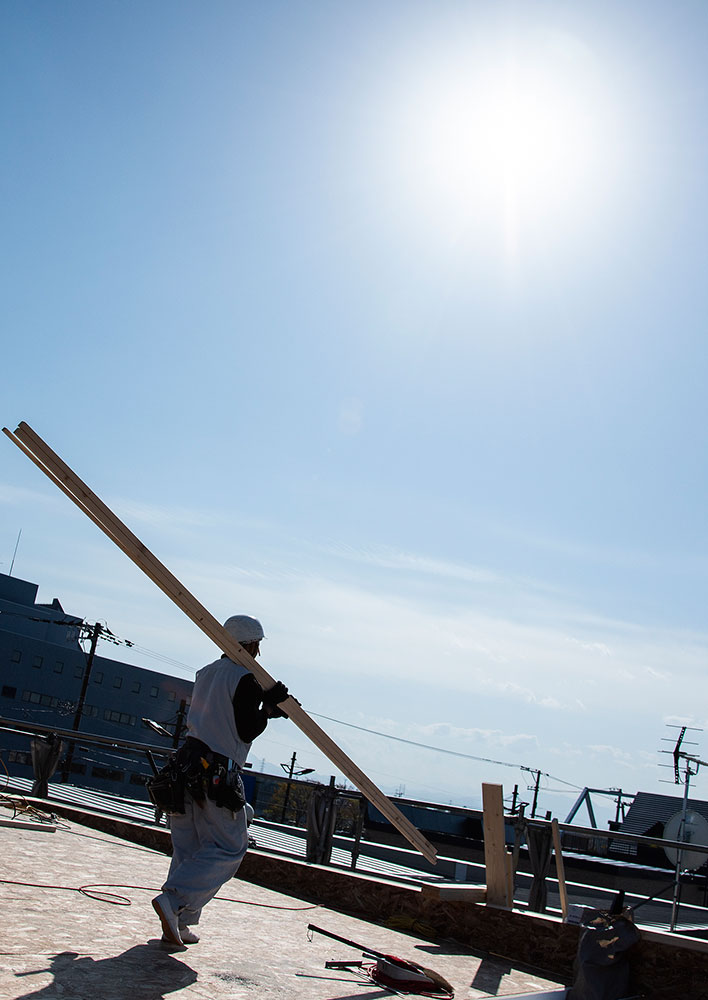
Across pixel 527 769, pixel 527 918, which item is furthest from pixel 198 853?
pixel 527 769

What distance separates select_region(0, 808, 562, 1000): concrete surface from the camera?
3.14 m

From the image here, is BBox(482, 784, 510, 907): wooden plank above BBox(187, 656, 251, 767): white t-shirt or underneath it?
underneath

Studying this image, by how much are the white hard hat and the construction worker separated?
0.23 meters

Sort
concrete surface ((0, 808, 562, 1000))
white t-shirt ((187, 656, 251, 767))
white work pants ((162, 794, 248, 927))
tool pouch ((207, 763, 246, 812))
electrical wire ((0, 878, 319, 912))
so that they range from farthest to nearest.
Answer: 1. electrical wire ((0, 878, 319, 912))
2. white t-shirt ((187, 656, 251, 767))
3. tool pouch ((207, 763, 246, 812))
4. white work pants ((162, 794, 248, 927))
5. concrete surface ((0, 808, 562, 1000))

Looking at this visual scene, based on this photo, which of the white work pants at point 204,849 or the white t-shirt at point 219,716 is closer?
the white work pants at point 204,849

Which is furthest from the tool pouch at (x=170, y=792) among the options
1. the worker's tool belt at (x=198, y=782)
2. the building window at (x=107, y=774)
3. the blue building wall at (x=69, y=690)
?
the building window at (x=107, y=774)

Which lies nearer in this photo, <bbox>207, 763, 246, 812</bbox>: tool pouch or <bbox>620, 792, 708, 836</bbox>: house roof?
<bbox>207, 763, 246, 812</bbox>: tool pouch

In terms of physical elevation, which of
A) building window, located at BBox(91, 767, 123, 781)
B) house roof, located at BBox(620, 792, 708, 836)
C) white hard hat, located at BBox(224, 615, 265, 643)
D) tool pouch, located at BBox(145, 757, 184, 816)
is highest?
white hard hat, located at BBox(224, 615, 265, 643)

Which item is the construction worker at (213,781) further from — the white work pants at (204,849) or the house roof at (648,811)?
the house roof at (648,811)

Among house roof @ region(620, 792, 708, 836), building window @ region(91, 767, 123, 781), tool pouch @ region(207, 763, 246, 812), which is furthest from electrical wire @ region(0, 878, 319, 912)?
building window @ region(91, 767, 123, 781)

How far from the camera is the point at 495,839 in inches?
240

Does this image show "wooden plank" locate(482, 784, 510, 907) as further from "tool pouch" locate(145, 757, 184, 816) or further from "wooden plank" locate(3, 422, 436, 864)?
"tool pouch" locate(145, 757, 184, 816)

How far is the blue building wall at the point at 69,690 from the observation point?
57.5 m

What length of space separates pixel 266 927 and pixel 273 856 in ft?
Answer: 8.41
